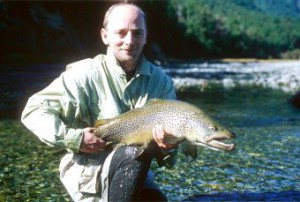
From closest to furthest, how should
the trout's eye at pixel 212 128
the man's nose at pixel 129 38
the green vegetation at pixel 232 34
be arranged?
1. the trout's eye at pixel 212 128
2. the man's nose at pixel 129 38
3. the green vegetation at pixel 232 34

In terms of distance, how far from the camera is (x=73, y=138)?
3.29 metres

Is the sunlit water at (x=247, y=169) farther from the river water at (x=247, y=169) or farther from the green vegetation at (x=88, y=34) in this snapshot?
the green vegetation at (x=88, y=34)

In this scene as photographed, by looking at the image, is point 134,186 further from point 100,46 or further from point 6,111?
point 100,46

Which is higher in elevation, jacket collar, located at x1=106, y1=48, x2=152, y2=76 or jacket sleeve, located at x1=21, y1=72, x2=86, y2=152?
jacket collar, located at x1=106, y1=48, x2=152, y2=76

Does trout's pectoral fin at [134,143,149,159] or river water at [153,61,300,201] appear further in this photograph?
river water at [153,61,300,201]

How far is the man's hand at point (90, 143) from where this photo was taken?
334 cm

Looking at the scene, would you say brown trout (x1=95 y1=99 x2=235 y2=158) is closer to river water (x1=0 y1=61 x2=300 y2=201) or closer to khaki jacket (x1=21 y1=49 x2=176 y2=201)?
khaki jacket (x1=21 y1=49 x2=176 y2=201)

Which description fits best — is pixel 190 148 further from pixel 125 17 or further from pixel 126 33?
pixel 125 17

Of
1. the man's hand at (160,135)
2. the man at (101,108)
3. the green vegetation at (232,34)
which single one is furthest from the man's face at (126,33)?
the green vegetation at (232,34)

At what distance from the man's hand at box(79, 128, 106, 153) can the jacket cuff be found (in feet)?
0.10

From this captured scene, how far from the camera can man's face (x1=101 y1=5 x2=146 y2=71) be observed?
347cm

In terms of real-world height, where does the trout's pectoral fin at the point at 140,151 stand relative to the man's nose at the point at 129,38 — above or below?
below

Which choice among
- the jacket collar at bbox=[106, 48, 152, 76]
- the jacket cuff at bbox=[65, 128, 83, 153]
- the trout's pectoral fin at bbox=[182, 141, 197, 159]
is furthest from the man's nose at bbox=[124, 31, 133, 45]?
the trout's pectoral fin at bbox=[182, 141, 197, 159]

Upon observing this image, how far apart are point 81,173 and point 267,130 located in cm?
626
